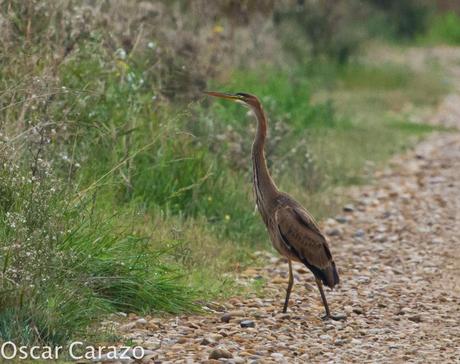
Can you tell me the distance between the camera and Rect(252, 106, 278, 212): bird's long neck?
312 inches

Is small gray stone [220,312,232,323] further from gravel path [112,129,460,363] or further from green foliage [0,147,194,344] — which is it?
green foliage [0,147,194,344]

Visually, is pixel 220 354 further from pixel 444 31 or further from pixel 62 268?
pixel 444 31

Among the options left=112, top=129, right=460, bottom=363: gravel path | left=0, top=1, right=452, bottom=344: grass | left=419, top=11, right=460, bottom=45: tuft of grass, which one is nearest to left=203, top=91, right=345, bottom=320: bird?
left=112, top=129, right=460, bottom=363: gravel path

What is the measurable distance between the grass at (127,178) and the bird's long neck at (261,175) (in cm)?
61

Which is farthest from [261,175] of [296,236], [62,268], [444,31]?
[444,31]

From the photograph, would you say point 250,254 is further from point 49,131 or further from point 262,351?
point 262,351

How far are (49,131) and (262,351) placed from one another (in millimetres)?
2777

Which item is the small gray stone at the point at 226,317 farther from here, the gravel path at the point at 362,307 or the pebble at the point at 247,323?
the pebble at the point at 247,323

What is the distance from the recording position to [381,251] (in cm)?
986

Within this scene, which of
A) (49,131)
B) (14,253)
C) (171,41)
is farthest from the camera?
(171,41)

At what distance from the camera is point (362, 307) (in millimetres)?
7984

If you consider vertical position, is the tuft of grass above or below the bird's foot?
below

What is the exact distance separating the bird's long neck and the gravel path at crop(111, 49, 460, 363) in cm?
73

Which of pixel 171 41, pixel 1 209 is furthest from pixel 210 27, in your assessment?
pixel 1 209
